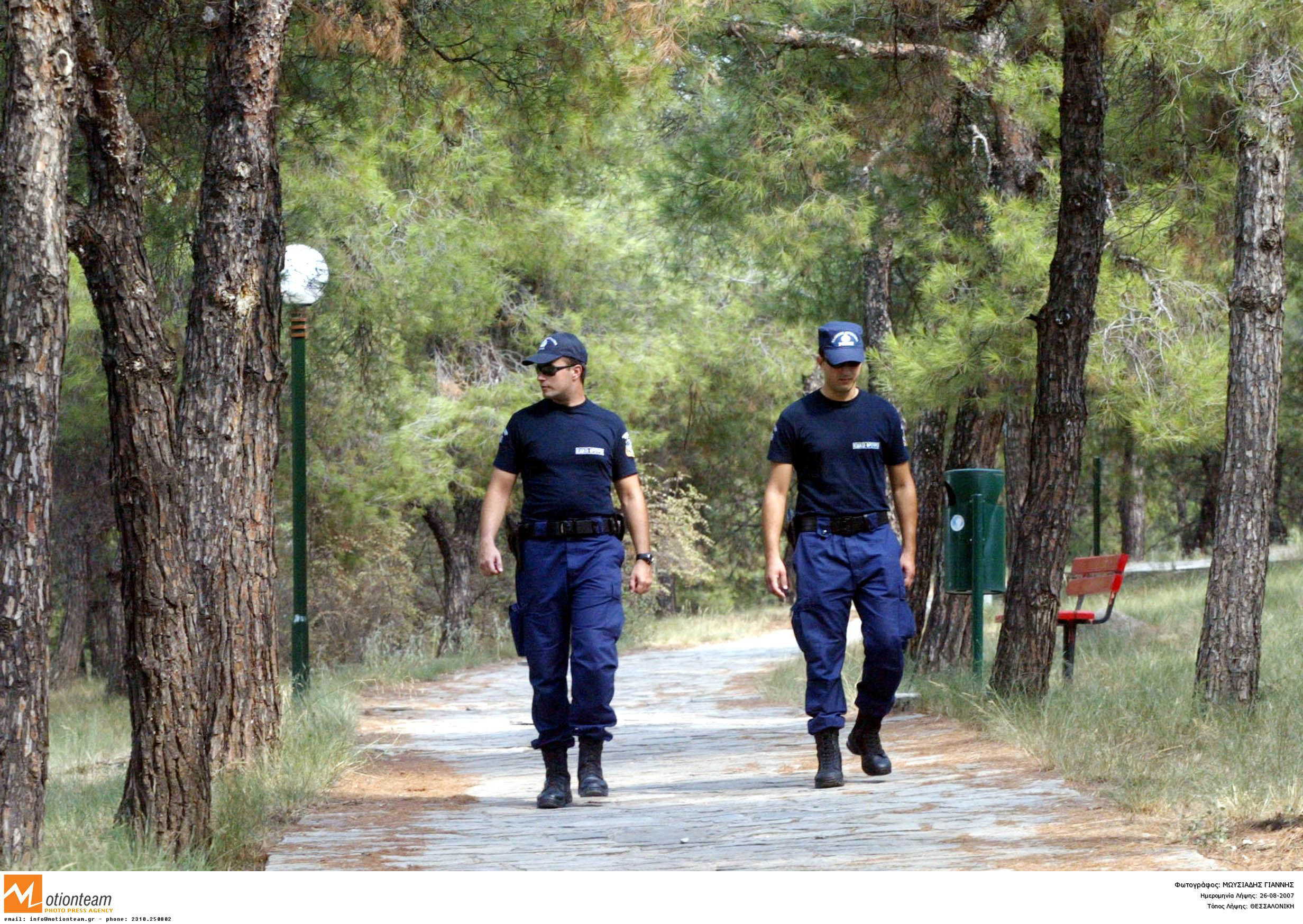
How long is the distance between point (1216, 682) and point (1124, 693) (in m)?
0.54

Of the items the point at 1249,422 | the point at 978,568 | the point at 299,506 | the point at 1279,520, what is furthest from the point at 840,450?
the point at 1279,520

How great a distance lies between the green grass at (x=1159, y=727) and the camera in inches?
241

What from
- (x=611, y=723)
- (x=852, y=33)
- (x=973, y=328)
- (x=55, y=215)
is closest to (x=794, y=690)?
(x=973, y=328)

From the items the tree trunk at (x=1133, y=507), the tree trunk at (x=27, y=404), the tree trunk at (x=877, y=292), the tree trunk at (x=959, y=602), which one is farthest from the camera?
the tree trunk at (x=1133, y=507)

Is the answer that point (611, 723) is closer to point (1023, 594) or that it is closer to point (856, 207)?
point (1023, 594)

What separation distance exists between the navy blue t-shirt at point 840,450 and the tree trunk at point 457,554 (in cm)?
1655

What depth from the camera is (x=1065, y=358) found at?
9500 millimetres

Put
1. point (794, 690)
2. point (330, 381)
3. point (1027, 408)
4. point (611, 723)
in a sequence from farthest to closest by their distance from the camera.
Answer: point (330, 381) → point (1027, 408) → point (794, 690) → point (611, 723)

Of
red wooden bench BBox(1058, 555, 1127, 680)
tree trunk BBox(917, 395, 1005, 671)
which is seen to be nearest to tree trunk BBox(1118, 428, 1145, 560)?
red wooden bench BBox(1058, 555, 1127, 680)

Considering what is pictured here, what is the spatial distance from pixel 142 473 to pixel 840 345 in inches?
122

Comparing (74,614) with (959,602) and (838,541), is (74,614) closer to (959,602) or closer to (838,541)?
(959,602)

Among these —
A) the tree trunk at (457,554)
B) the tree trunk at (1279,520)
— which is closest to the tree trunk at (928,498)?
the tree trunk at (457,554)

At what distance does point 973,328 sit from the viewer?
12297mm

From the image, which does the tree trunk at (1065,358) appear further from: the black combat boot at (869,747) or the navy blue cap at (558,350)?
the navy blue cap at (558,350)
